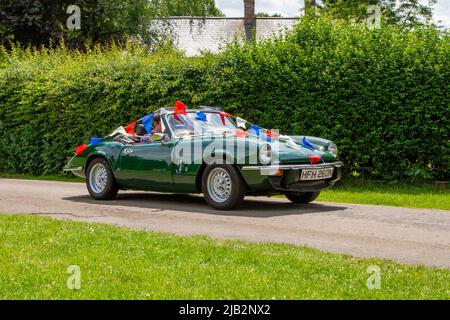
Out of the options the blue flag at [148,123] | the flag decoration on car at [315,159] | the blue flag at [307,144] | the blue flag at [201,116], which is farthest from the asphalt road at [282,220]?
the blue flag at [201,116]

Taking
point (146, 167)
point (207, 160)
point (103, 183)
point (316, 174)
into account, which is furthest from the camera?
point (103, 183)

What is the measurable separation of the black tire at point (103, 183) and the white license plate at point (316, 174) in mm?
3766

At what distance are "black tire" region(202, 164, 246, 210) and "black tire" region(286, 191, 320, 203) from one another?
1491 mm

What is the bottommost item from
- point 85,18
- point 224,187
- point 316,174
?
point 224,187

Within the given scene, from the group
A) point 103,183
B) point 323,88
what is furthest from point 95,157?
point 323,88

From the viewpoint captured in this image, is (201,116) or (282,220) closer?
(282,220)

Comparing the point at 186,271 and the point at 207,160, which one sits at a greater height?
the point at 207,160

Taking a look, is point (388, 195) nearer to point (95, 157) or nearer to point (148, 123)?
point (148, 123)

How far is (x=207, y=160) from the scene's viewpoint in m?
10.9

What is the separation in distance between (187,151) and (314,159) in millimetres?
2064

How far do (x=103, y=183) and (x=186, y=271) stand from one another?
267 inches

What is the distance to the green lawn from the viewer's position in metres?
5.43

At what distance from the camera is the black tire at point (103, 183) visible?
12477 mm

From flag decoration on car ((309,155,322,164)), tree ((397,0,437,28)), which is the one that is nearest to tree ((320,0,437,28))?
tree ((397,0,437,28))
